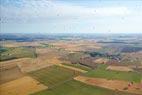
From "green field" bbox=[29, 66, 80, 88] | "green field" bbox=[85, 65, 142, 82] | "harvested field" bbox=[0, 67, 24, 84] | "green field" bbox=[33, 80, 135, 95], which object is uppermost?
"harvested field" bbox=[0, 67, 24, 84]

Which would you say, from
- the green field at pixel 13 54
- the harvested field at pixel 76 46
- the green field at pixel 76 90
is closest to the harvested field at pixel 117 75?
the green field at pixel 76 90

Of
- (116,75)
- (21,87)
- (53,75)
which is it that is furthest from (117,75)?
(21,87)

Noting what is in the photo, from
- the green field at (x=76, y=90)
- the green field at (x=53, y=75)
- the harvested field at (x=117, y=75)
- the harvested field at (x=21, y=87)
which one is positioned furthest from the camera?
the harvested field at (x=117, y=75)

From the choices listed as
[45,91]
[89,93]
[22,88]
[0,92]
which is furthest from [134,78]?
[0,92]

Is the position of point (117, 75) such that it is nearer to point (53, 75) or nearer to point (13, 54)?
point (53, 75)

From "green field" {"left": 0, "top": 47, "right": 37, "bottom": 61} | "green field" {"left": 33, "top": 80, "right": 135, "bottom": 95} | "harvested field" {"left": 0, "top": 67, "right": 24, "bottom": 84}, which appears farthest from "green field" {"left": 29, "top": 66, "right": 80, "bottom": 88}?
"green field" {"left": 0, "top": 47, "right": 37, "bottom": 61}

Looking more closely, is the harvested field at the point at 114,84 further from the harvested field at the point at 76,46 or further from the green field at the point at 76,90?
the harvested field at the point at 76,46

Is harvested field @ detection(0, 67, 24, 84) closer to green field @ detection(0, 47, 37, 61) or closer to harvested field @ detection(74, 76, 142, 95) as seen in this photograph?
harvested field @ detection(74, 76, 142, 95)
